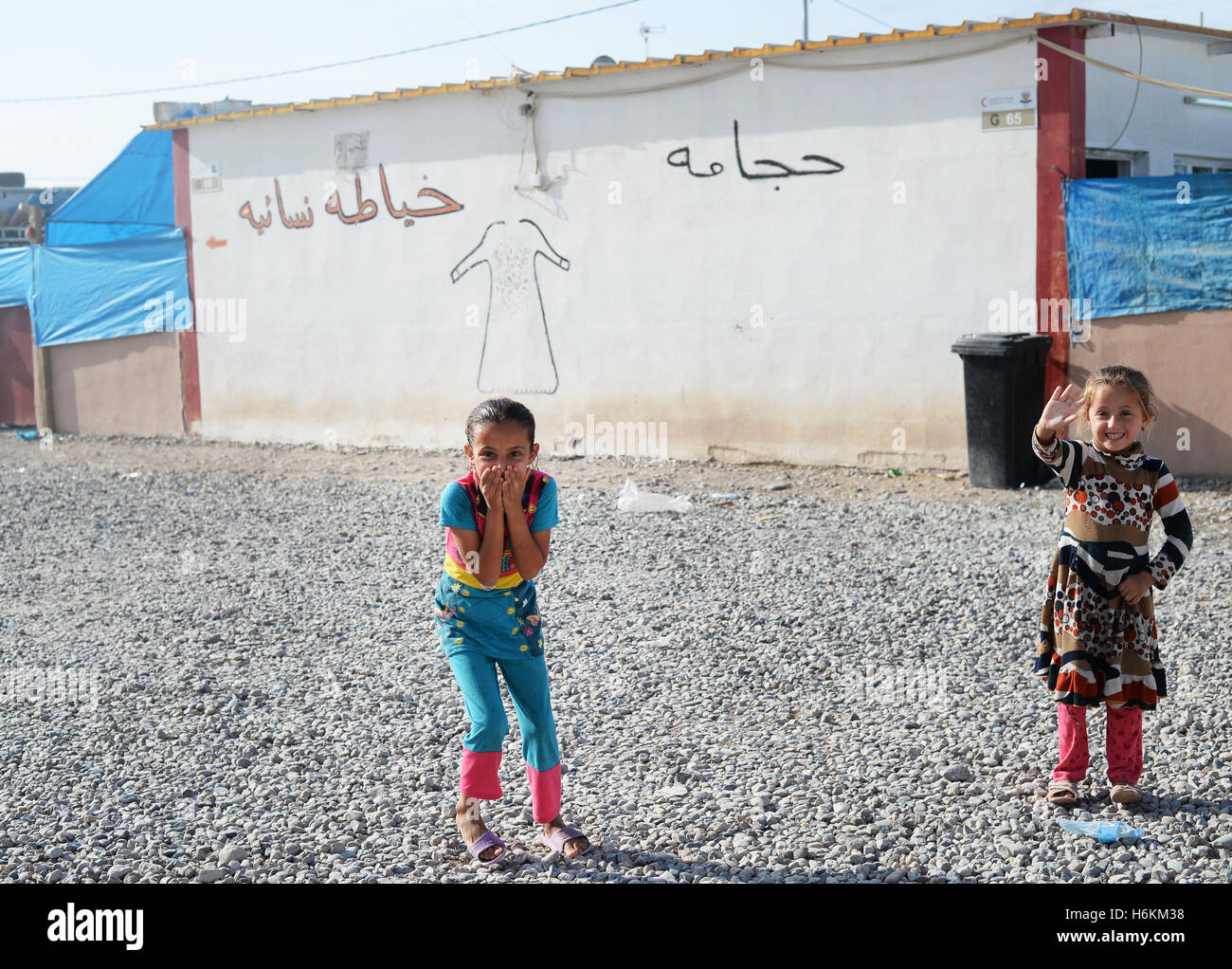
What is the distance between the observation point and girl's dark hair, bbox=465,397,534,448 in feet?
10.7

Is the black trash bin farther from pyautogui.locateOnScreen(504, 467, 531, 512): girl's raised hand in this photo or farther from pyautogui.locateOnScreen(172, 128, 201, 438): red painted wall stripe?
pyautogui.locateOnScreen(172, 128, 201, 438): red painted wall stripe

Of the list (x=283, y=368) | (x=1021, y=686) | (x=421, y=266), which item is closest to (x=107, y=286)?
(x=283, y=368)

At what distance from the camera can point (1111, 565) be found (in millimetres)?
3615

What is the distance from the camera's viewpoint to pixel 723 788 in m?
3.90

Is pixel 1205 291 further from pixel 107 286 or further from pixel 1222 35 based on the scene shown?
pixel 107 286

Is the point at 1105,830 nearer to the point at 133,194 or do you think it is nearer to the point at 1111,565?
the point at 1111,565

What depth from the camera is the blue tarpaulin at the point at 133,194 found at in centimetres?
1567

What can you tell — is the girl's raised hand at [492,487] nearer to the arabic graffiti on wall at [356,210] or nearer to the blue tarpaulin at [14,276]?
the arabic graffiti on wall at [356,210]

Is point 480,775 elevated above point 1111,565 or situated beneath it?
situated beneath

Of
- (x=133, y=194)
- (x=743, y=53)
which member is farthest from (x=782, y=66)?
(x=133, y=194)

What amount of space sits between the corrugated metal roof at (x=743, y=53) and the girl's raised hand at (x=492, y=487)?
8.04 metres

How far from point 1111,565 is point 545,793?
1.76 meters

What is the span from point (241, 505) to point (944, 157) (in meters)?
6.42

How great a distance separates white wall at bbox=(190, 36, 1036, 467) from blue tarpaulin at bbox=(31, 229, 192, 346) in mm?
478
